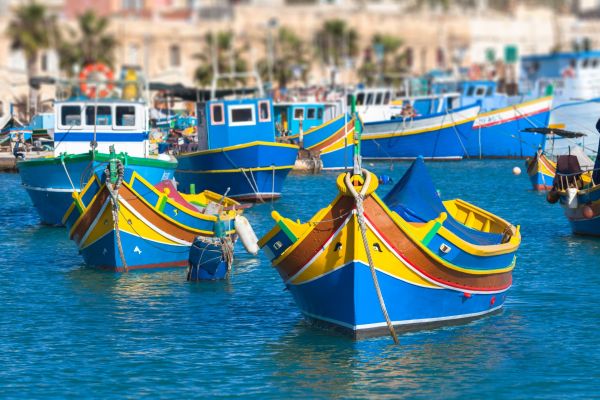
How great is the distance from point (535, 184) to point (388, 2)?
131 metres

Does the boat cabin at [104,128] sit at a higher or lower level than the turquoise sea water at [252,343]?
higher

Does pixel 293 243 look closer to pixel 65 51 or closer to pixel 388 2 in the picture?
pixel 65 51

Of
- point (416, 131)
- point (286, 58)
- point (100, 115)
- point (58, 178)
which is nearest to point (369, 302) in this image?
point (58, 178)

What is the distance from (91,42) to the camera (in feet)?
408

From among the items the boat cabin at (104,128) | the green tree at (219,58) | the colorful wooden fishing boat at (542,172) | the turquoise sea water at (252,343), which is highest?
the green tree at (219,58)

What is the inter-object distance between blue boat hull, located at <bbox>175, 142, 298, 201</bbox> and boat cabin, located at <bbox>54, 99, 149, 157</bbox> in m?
7.89

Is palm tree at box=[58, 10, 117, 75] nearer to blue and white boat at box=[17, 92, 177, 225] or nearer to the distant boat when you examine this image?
blue and white boat at box=[17, 92, 177, 225]

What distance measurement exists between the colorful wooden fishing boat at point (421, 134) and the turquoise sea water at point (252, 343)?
121 ft

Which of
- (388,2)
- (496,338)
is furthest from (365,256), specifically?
(388,2)

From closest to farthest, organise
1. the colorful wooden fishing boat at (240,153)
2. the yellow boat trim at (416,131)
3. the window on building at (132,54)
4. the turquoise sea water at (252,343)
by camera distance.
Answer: the turquoise sea water at (252,343), the colorful wooden fishing boat at (240,153), the yellow boat trim at (416,131), the window on building at (132,54)

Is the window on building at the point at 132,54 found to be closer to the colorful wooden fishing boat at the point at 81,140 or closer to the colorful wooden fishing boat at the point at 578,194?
the colorful wooden fishing boat at the point at 81,140

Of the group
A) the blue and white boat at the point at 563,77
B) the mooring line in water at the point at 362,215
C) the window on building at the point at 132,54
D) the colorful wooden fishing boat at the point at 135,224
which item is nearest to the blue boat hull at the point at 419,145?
the blue and white boat at the point at 563,77

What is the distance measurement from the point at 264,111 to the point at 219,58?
7940 centimetres

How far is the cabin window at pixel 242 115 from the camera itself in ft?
171
